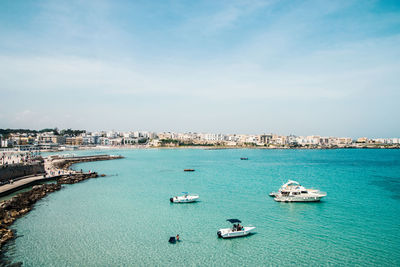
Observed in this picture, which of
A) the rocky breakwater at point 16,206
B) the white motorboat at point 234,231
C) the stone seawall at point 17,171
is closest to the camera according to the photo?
the rocky breakwater at point 16,206

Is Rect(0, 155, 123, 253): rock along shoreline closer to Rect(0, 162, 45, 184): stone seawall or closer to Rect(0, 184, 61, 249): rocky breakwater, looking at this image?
Rect(0, 184, 61, 249): rocky breakwater

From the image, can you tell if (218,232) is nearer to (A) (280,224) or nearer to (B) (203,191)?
(A) (280,224)

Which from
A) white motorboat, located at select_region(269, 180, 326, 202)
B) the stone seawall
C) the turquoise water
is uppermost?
the stone seawall

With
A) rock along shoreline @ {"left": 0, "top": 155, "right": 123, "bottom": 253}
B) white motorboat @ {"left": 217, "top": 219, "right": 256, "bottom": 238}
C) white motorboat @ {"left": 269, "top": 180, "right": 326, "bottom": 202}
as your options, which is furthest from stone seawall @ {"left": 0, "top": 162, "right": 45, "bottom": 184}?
white motorboat @ {"left": 269, "top": 180, "right": 326, "bottom": 202}

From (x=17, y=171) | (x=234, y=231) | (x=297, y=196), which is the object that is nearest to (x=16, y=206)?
(x=17, y=171)

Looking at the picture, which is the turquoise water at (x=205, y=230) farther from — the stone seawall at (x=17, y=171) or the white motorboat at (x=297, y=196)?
the stone seawall at (x=17, y=171)

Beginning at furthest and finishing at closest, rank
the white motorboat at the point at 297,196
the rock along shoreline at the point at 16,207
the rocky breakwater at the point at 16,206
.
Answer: the white motorboat at the point at 297,196, the rocky breakwater at the point at 16,206, the rock along shoreline at the point at 16,207

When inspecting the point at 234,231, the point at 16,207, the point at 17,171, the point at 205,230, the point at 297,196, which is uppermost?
the point at 17,171

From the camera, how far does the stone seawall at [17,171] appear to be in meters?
30.5

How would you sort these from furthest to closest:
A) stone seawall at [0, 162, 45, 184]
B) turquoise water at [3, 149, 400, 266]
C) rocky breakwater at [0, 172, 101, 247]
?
1. stone seawall at [0, 162, 45, 184]
2. rocky breakwater at [0, 172, 101, 247]
3. turquoise water at [3, 149, 400, 266]

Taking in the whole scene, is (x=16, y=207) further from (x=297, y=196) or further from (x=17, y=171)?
(x=297, y=196)

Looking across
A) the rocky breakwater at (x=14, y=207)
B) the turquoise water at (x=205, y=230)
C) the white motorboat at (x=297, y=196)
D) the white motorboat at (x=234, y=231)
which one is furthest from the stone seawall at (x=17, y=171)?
the white motorboat at (x=297, y=196)

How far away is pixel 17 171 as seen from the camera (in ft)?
112

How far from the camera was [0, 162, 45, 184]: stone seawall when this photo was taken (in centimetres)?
3047
